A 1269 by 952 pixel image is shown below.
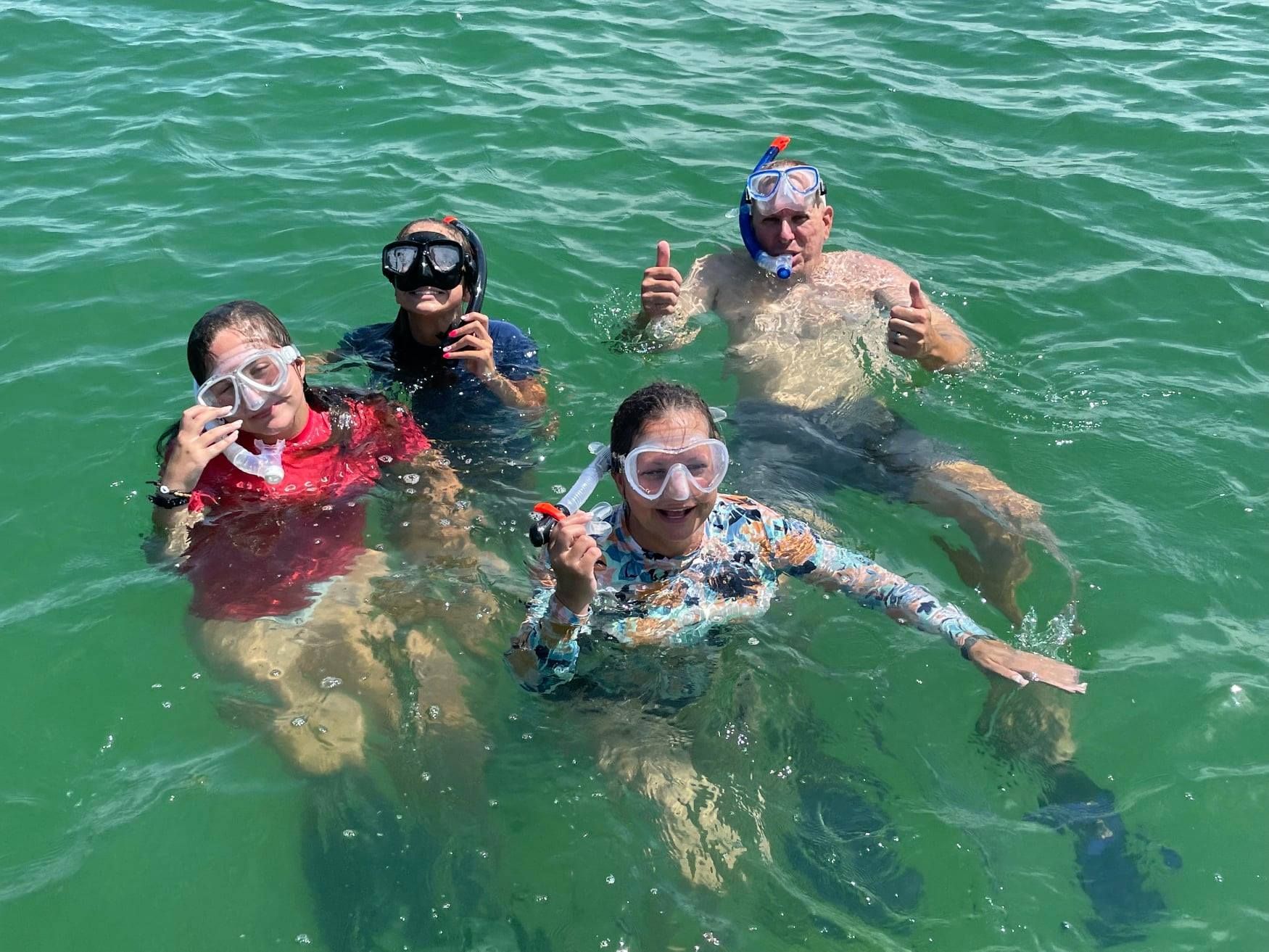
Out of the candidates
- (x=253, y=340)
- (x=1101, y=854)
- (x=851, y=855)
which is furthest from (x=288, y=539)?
(x=1101, y=854)

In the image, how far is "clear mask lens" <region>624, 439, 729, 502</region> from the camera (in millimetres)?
3246

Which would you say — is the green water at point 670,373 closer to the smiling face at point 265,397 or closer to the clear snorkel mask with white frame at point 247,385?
the clear snorkel mask with white frame at point 247,385

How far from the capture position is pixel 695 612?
3736mm

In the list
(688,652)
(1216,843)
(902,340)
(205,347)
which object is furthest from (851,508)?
(205,347)

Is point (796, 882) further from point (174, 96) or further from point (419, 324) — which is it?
point (174, 96)

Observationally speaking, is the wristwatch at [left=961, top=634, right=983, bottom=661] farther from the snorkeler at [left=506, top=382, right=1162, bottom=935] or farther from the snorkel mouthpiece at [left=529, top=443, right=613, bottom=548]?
the snorkel mouthpiece at [left=529, top=443, right=613, bottom=548]

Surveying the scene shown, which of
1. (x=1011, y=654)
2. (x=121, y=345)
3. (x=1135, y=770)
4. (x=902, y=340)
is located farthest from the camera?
(x=121, y=345)

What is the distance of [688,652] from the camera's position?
3.86 metres

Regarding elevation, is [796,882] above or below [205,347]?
below

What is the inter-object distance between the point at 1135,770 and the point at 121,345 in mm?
5809

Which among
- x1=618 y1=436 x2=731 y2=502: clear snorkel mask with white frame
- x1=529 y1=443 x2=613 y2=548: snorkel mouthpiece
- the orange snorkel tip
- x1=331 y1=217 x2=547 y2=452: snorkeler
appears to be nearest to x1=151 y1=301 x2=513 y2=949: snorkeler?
x1=331 y1=217 x2=547 y2=452: snorkeler

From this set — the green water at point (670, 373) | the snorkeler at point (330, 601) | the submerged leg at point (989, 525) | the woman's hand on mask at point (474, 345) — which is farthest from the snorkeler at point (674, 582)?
the woman's hand on mask at point (474, 345)

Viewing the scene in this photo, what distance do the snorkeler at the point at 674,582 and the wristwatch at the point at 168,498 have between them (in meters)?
1.51

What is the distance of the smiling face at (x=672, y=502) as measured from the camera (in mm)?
3295
